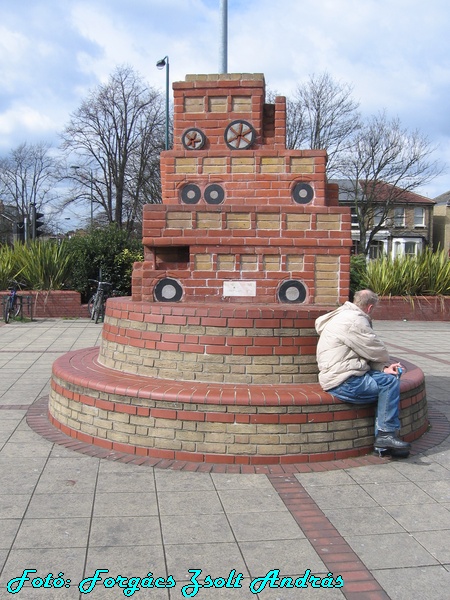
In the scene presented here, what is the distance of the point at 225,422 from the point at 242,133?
3234 mm

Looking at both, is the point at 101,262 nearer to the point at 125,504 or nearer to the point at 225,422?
the point at 225,422

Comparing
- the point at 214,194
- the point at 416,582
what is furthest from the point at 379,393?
the point at 214,194

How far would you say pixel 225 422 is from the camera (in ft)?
15.4

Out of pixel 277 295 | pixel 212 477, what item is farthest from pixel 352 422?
pixel 277 295

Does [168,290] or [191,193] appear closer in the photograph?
[168,290]

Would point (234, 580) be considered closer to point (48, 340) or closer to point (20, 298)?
point (48, 340)

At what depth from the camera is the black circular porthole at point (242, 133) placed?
6.38 m

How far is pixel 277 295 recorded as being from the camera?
6145 mm

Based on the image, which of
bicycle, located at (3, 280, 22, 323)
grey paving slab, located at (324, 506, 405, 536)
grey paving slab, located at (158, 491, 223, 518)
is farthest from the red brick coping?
bicycle, located at (3, 280, 22, 323)

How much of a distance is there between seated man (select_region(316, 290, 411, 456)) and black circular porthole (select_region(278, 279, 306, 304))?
4.10 ft

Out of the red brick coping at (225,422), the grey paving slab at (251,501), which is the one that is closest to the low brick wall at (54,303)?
the red brick coping at (225,422)

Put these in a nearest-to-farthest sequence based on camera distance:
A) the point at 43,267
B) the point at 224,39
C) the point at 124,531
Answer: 1. the point at 124,531
2. the point at 224,39
3. the point at 43,267

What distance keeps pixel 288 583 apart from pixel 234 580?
10.8 inches

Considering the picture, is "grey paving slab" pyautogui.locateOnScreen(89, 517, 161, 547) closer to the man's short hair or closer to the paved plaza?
the paved plaza
